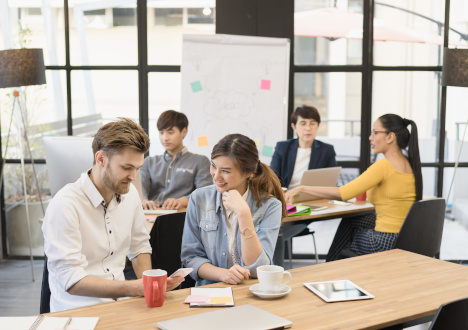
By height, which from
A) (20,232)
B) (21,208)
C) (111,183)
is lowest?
(20,232)

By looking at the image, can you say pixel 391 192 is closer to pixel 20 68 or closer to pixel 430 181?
pixel 430 181

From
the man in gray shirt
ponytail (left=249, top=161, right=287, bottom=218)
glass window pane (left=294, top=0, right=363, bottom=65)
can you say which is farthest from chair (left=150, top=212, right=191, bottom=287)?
glass window pane (left=294, top=0, right=363, bottom=65)

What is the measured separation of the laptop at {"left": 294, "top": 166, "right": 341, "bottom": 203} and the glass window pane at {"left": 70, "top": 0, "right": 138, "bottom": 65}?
1.97m

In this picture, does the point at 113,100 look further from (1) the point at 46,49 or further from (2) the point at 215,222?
(2) the point at 215,222

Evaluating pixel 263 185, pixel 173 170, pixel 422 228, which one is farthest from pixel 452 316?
pixel 173 170

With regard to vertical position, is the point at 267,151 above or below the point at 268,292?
above

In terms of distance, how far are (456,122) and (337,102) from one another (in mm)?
1015

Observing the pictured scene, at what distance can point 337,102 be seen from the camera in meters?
5.06

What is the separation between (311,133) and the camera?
179 inches

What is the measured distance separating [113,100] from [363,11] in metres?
2.23

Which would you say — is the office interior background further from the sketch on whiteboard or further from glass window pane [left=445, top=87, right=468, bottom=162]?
the sketch on whiteboard

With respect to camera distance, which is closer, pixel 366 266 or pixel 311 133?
pixel 366 266

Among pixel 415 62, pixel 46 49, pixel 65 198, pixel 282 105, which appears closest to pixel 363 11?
pixel 415 62

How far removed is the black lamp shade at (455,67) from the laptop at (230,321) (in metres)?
3.22
